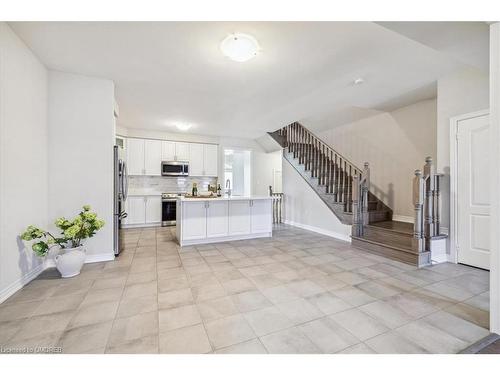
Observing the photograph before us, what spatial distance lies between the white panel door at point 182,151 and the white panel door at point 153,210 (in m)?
1.35

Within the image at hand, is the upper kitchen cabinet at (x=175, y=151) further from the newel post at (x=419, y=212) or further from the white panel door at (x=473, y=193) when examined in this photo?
the white panel door at (x=473, y=193)

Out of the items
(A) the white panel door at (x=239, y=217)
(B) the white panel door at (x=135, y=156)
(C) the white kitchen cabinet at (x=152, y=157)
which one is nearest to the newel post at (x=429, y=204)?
(A) the white panel door at (x=239, y=217)

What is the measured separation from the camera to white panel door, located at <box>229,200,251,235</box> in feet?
14.6

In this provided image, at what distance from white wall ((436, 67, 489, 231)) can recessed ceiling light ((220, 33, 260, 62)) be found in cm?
295

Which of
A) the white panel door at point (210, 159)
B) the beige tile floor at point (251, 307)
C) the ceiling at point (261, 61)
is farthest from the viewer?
the white panel door at point (210, 159)

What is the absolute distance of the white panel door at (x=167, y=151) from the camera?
20.9 ft

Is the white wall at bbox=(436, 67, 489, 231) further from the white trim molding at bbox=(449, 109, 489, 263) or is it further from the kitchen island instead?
the kitchen island

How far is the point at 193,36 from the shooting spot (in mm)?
2250

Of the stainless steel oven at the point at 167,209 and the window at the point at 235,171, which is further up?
the window at the point at 235,171

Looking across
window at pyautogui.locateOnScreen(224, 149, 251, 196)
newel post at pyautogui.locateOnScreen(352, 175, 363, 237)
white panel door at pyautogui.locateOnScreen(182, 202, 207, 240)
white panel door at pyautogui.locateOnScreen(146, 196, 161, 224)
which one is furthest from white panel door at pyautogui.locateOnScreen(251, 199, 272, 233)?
window at pyautogui.locateOnScreen(224, 149, 251, 196)

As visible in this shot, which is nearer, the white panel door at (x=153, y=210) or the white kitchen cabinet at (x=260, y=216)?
the white kitchen cabinet at (x=260, y=216)

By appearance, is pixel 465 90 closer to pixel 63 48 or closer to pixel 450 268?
pixel 450 268
